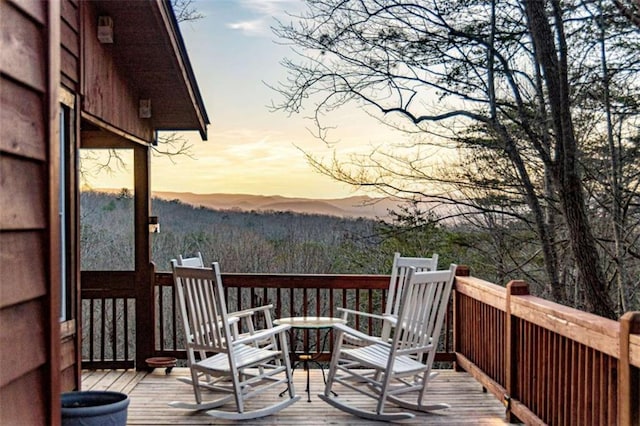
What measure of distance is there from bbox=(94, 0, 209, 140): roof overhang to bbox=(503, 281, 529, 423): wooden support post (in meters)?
3.35

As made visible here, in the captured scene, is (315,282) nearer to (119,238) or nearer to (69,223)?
(69,223)

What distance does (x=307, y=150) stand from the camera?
8398 millimetres

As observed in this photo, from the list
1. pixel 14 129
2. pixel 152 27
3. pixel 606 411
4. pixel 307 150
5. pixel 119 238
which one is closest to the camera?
pixel 14 129

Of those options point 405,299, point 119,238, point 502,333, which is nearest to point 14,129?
point 405,299

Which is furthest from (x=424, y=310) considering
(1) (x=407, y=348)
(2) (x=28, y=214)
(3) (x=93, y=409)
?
(2) (x=28, y=214)

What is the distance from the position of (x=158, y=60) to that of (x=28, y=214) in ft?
12.8

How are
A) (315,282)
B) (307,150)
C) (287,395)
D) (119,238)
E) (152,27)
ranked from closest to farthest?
1. (152,27)
2. (287,395)
3. (315,282)
4. (307,150)
5. (119,238)

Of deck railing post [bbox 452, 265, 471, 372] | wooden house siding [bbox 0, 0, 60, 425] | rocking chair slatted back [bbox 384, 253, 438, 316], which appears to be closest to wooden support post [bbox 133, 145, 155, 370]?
rocking chair slatted back [bbox 384, 253, 438, 316]

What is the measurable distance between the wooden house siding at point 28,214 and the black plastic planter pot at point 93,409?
1.22m

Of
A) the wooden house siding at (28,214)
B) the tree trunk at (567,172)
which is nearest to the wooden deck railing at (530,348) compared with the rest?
the tree trunk at (567,172)

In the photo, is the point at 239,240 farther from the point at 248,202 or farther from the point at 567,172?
the point at 567,172

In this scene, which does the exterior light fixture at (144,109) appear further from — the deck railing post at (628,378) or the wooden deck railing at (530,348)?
the deck railing post at (628,378)

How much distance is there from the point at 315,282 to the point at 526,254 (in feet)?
12.5

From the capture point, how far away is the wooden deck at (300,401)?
4.47 m
